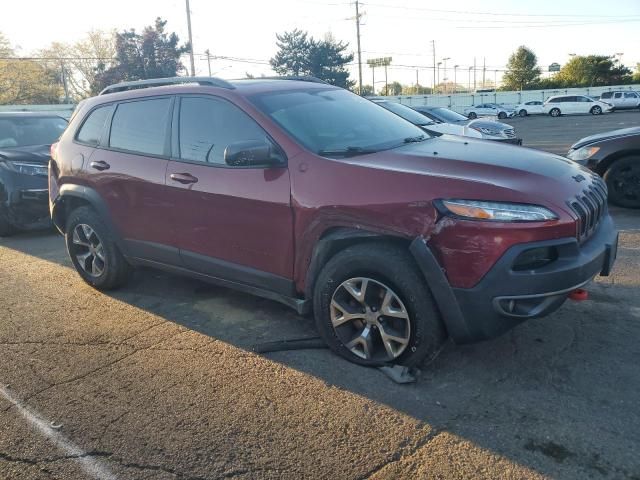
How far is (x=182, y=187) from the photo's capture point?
4.16m

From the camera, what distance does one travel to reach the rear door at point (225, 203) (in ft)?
12.1

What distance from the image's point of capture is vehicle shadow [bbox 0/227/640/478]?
2.69 metres

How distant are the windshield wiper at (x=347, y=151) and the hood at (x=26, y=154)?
5.43m

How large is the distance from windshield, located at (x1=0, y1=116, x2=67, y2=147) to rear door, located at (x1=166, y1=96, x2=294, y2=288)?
516 cm

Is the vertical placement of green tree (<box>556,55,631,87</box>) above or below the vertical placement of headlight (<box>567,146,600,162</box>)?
above

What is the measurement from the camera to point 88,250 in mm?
5238

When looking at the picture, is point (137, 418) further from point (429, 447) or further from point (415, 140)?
point (415, 140)

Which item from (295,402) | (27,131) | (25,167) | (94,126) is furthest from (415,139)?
(27,131)

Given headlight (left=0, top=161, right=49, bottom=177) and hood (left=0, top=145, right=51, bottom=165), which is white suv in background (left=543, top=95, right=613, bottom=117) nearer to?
hood (left=0, top=145, right=51, bottom=165)

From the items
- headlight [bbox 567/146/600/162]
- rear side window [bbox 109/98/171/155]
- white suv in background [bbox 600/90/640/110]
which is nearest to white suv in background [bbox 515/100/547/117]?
white suv in background [bbox 600/90/640/110]

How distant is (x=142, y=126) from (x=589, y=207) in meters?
3.43

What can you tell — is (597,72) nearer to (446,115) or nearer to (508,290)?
(446,115)

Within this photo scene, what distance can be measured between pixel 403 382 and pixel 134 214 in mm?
2652

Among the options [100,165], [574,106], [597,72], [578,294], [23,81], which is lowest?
[578,294]
